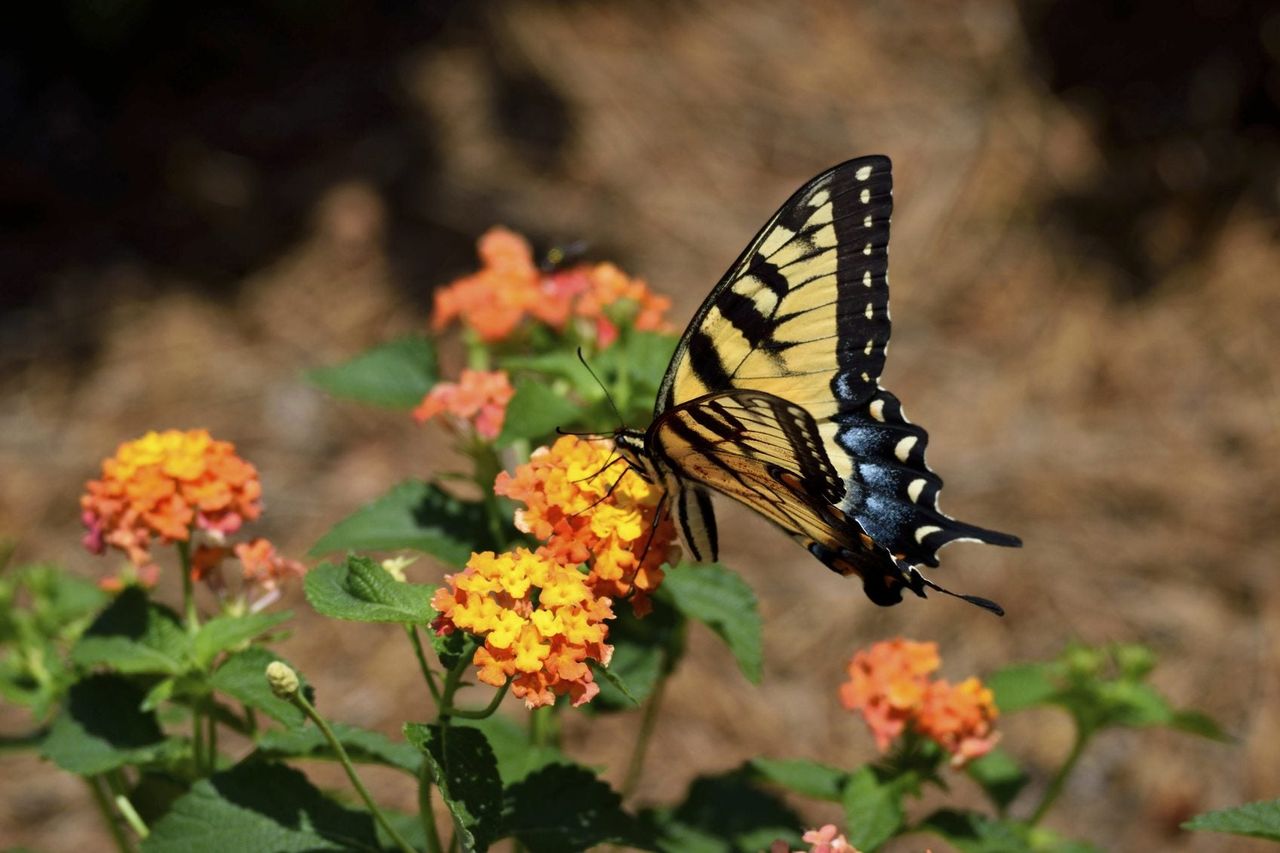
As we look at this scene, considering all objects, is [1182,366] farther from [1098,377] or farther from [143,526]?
[143,526]

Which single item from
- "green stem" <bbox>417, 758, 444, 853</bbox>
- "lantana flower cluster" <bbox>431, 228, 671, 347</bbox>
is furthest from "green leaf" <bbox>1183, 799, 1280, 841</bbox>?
"lantana flower cluster" <bbox>431, 228, 671, 347</bbox>

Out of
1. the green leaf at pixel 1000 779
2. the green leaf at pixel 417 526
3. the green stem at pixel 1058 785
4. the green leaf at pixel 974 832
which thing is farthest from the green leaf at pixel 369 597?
the green stem at pixel 1058 785

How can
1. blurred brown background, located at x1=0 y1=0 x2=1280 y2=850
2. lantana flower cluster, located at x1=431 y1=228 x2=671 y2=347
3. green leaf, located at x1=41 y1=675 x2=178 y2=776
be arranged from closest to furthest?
green leaf, located at x1=41 y1=675 x2=178 y2=776, lantana flower cluster, located at x1=431 y1=228 x2=671 y2=347, blurred brown background, located at x1=0 y1=0 x2=1280 y2=850

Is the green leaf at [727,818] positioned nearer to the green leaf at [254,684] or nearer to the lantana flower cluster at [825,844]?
the lantana flower cluster at [825,844]

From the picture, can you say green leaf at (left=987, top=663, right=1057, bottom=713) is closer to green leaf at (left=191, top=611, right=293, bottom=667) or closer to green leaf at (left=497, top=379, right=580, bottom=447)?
green leaf at (left=497, top=379, right=580, bottom=447)

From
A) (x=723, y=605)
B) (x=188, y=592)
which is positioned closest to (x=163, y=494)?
(x=188, y=592)

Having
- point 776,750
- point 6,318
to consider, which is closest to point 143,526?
point 776,750
